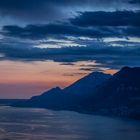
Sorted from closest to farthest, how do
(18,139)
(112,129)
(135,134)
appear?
(18,139) → (135,134) → (112,129)

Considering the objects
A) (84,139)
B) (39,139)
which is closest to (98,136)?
(84,139)

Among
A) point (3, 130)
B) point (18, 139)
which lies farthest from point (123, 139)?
point (3, 130)

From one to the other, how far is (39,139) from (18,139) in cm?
653

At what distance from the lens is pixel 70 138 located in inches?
5330

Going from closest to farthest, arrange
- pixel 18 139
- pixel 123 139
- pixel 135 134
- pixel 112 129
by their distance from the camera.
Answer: pixel 18 139
pixel 123 139
pixel 135 134
pixel 112 129

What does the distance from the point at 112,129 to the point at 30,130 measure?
32302 millimetres

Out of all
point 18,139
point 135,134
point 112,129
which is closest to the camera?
point 18,139

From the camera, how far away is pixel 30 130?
15638 centimetres

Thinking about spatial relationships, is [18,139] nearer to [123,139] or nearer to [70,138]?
[70,138]

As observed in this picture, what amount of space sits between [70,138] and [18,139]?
1652 cm

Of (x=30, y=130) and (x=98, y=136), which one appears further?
(x=30, y=130)

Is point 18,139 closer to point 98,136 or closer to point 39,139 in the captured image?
point 39,139

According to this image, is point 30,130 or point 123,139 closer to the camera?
point 123,139

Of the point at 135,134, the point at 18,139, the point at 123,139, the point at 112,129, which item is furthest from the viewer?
the point at 112,129
